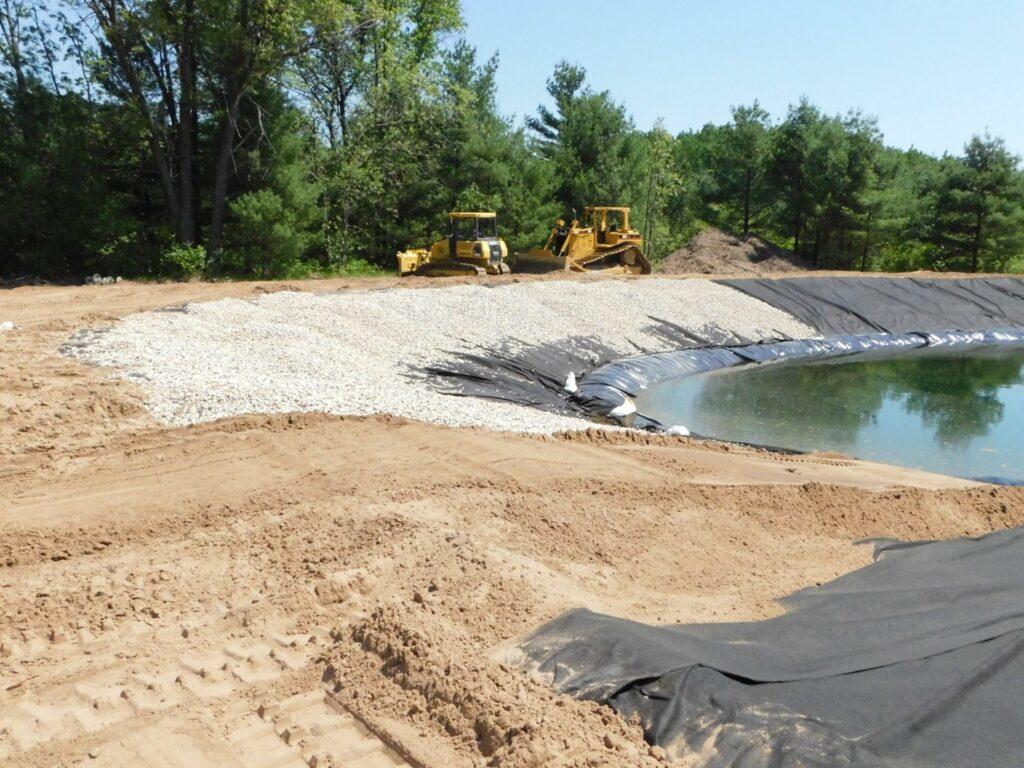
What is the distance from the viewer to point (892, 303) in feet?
78.4

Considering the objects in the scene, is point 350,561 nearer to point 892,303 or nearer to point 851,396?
point 851,396

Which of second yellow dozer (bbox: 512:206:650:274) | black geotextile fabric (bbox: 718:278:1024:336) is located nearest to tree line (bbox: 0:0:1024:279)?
second yellow dozer (bbox: 512:206:650:274)

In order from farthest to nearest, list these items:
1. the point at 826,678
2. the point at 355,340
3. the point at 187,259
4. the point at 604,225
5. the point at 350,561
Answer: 1. the point at 604,225
2. the point at 187,259
3. the point at 355,340
4. the point at 350,561
5. the point at 826,678

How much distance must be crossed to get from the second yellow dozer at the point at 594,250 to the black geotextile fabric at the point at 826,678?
65.9 ft

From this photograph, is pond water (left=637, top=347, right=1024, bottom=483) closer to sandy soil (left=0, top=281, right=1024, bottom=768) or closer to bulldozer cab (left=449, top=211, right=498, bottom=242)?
sandy soil (left=0, top=281, right=1024, bottom=768)

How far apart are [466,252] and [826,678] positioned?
19.1 m

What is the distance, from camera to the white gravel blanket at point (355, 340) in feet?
29.5

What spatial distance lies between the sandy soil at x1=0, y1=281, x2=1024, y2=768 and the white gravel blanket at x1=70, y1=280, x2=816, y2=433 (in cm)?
53

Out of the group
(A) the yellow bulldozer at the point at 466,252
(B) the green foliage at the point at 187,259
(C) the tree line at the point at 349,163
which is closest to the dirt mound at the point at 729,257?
(C) the tree line at the point at 349,163

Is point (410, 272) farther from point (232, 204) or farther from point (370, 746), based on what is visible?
point (370, 746)

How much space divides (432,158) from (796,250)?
17565mm

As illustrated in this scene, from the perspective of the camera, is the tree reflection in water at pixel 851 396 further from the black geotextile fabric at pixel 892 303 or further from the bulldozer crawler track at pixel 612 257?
the bulldozer crawler track at pixel 612 257

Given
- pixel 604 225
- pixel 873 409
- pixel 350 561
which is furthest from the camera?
pixel 604 225

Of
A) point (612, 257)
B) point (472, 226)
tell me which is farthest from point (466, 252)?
point (612, 257)
